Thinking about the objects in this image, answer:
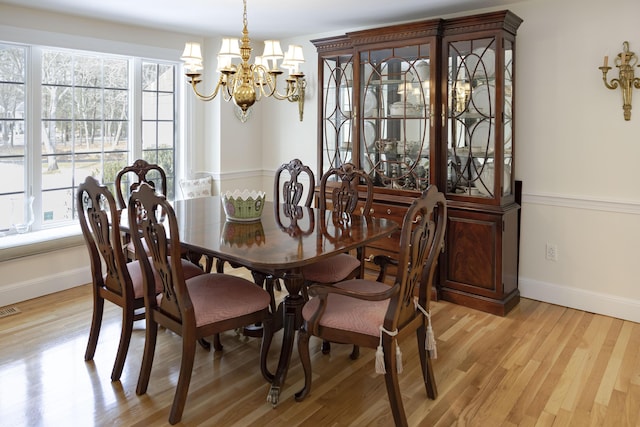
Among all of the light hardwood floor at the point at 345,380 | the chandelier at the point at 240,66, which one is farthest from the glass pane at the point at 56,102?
the chandelier at the point at 240,66

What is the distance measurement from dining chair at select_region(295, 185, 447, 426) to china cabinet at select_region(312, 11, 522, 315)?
1.45 m

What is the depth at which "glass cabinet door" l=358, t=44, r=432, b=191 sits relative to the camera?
3.93 m

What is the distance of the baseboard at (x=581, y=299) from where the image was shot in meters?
3.54

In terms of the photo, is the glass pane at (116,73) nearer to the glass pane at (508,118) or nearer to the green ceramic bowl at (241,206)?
the green ceramic bowl at (241,206)

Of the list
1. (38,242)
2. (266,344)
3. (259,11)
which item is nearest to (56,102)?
(38,242)

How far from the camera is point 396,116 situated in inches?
161

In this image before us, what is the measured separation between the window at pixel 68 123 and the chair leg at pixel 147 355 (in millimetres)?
2329

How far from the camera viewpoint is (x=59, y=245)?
13.4 feet

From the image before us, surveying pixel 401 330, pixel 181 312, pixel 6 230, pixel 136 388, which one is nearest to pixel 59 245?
pixel 6 230

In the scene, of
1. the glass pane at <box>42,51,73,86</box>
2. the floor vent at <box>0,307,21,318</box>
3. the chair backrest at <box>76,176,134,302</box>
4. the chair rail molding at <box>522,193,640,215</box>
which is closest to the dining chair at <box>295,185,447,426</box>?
the chair backrest at <box>76,176,134,302</box>

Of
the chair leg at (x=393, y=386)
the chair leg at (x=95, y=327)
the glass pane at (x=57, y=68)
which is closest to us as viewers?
the chair leg at (x=393, y=386)

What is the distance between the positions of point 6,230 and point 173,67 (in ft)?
7.08

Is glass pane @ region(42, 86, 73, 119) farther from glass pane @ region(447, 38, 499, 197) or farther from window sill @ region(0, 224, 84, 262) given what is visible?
glass pane @ region(447, 38, 499, 197)

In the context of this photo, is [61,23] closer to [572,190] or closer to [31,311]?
[31,311]
